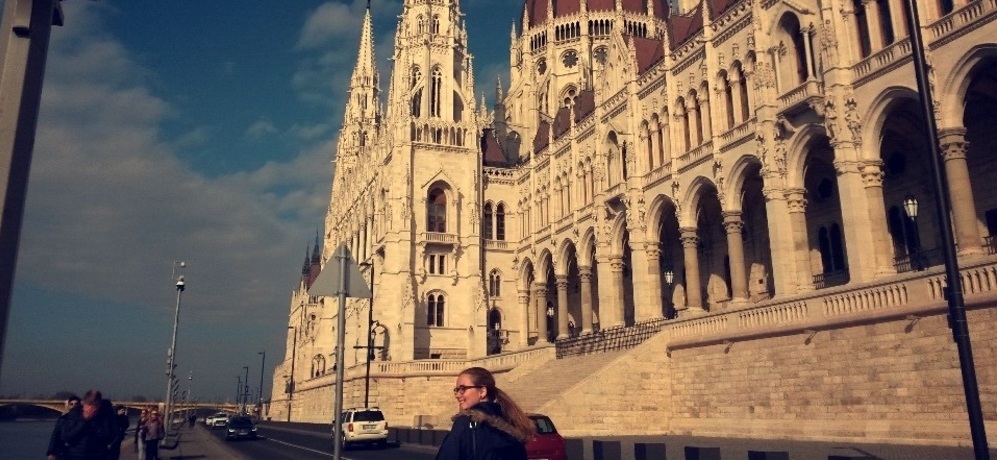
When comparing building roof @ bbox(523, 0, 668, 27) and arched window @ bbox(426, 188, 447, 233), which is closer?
arched window @ bbox(426, 188, 447, 233)

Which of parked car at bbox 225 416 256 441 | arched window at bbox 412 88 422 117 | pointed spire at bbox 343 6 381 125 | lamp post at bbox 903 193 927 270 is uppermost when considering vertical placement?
pointed spire at bbox 343 6 381 125

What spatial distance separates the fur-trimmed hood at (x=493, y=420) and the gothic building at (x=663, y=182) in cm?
1682

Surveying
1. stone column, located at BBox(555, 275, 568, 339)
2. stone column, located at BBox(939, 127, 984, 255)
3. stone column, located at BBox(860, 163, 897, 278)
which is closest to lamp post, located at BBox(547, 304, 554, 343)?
stone column, located at BBox(555, 275, 568, 339)

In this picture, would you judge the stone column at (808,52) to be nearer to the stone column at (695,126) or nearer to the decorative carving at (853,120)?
the decorative carving at (853,120)

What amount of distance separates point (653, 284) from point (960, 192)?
1695 cm

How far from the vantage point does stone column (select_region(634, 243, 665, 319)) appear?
3647cm

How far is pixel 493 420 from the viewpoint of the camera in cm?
426

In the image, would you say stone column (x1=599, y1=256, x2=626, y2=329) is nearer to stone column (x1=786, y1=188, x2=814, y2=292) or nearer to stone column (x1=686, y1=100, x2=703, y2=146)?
stone column (x1=686, y1=100, x2=703, y2=146)

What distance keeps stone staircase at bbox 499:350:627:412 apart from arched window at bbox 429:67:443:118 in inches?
919

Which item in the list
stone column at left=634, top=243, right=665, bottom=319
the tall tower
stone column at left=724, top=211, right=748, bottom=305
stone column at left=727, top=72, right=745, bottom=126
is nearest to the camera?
stone column at left=724, top=211, right=748, bottom=305

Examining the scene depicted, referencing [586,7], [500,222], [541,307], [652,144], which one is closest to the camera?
[652,144]

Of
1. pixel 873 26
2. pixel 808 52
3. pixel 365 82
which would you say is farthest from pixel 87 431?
pixel 365 82

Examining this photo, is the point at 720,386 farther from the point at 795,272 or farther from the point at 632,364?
the point at 795,272

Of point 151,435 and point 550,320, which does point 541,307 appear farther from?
point 151,435
